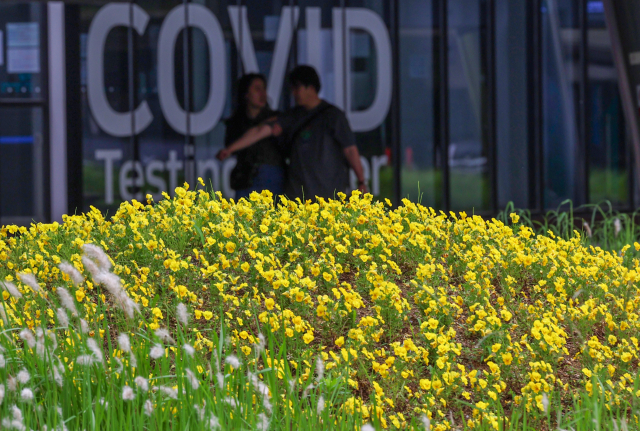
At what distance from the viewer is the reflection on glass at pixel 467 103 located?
11.0 meters

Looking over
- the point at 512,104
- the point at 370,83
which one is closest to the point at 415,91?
the point at 370,83

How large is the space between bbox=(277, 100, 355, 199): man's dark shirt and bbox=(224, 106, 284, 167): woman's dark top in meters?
0.13

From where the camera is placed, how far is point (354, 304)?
3.45 meters

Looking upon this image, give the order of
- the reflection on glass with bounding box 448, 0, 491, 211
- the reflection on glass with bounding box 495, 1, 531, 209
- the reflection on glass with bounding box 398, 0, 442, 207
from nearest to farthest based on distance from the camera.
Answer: the reflection on glass with bounding box 398, 0, 442, 207
the reflection on glass with bounding box 448, 0, 491, 211
the reflection on glass with bounding box 495, 1, 531, 209

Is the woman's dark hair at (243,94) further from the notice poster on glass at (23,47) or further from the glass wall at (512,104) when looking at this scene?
the glass wall at (512,104)

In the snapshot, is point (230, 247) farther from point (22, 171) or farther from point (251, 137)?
point (22, 171)

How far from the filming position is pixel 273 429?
111 inches

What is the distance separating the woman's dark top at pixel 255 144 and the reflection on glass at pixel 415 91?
3.93m

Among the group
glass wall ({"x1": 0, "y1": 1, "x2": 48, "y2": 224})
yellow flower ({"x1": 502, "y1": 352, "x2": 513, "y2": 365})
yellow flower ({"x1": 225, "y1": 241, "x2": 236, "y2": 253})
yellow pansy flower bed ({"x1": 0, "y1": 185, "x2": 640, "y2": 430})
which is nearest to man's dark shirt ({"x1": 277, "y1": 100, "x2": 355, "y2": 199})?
yellow pansy flower bed ({"x1": 0, "y1": 185, "x2": 640, "y2": 430})

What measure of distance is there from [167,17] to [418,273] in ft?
24.6

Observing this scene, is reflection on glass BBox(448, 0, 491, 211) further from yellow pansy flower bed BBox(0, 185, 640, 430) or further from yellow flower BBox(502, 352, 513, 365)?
yellow flower BBox(502, 352, 513, 365)

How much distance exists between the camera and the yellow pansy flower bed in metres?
3.14


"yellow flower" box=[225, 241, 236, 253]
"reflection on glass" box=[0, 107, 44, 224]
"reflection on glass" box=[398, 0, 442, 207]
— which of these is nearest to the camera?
"yellow flower" box=[225, 241, 236, 253]

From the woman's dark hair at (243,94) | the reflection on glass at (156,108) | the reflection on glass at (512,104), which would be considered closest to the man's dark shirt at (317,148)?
the woman's dark hair at (243,94)
